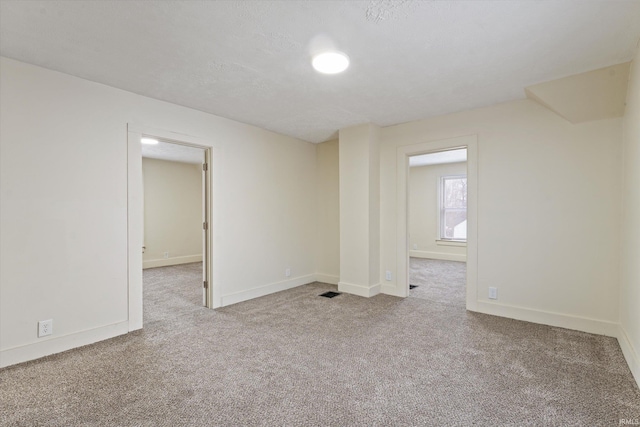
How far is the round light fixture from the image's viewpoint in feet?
7.65

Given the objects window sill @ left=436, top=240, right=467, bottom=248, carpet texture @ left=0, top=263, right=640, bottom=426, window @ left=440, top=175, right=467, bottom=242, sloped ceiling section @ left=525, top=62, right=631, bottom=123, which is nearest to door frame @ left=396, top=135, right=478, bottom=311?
carpet texture @ left=0, top=263, right=640, bottom=426

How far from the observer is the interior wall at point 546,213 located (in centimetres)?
283

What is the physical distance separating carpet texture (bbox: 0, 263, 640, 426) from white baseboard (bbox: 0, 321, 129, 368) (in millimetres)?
80

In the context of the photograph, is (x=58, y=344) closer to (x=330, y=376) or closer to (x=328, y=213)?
(x=330, y=376)

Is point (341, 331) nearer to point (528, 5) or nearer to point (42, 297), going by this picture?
point (42, 297)

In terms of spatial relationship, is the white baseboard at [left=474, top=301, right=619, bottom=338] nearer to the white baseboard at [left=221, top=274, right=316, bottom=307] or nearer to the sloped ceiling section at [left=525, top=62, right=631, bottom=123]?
the sloped ceiling section at [left=525, top=62, right=631, bottom=123]

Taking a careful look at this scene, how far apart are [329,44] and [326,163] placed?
2.98m

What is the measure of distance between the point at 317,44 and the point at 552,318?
3.44 metres

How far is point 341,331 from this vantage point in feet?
9.72

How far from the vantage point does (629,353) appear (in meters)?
2.27

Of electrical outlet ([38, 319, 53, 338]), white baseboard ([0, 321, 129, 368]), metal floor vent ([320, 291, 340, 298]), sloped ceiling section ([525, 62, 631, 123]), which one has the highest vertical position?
sloped ceiling section ([525, 62, 631, 123])

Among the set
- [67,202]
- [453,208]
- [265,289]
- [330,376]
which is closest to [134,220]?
[67,202]

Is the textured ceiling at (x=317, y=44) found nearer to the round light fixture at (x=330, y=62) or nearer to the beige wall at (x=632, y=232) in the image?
the round light fixture at (x=330, y=62)

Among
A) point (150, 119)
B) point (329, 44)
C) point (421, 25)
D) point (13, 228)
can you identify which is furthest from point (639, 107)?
point (13, 228)
